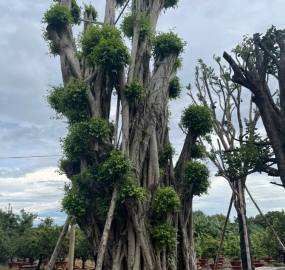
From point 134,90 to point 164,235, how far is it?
3242mm

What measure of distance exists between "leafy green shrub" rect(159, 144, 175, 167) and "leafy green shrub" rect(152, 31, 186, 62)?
235 centimetres

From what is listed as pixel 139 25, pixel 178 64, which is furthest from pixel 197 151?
pixel 139 25

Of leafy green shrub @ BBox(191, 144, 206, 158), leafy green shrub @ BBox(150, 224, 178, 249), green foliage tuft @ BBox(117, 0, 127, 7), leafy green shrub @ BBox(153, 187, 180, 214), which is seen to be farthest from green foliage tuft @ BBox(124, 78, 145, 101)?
green foliage tuft @ BBox(117, 0, 127, 7)

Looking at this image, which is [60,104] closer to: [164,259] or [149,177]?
[149,177]

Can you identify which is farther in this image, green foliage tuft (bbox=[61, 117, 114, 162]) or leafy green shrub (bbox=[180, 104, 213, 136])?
leafy green shrub (bbox=[180, 104, 213, 136])

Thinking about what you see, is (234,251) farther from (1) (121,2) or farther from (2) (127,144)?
(1) (121,2)

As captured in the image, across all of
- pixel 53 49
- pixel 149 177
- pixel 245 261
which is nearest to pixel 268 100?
pixel 149 177

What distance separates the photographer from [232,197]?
9.80m

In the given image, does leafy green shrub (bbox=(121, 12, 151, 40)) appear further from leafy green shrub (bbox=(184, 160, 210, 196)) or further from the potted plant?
the potted plant

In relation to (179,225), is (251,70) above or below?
above

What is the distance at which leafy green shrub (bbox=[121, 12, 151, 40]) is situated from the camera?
8961 millimetres

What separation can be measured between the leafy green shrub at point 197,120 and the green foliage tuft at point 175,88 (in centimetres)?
89

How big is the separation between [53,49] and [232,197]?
6222 mm

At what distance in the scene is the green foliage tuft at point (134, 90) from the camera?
26.7 feet
